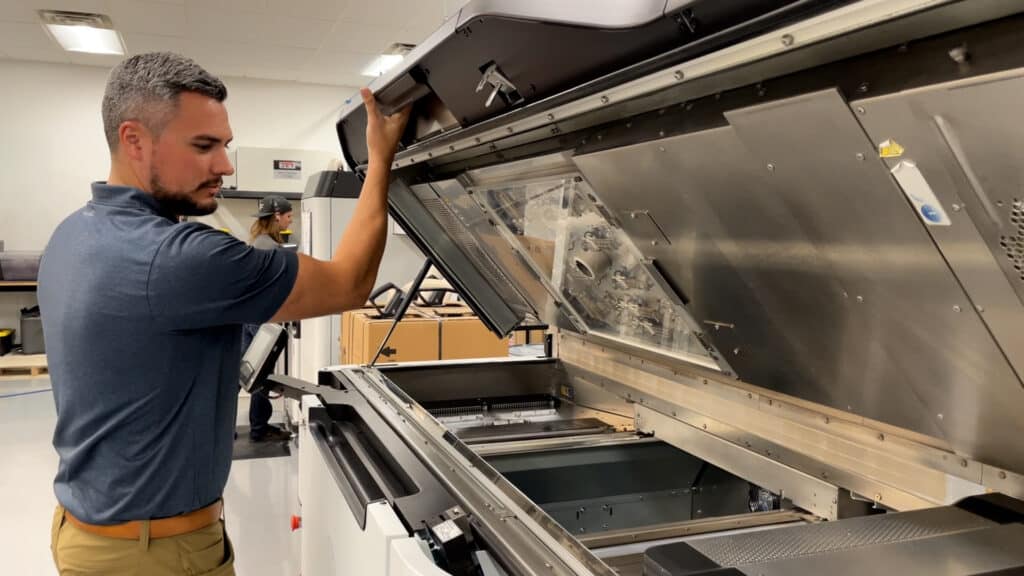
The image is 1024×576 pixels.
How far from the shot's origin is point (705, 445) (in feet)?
5.82

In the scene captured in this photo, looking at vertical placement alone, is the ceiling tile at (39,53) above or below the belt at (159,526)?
above

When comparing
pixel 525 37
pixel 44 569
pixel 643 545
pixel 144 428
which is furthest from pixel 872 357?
pixel 44 569

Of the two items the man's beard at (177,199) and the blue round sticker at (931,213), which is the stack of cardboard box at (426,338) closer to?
the man's beard at (177,199)

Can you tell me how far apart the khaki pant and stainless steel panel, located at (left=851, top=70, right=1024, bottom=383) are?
4.68 feet

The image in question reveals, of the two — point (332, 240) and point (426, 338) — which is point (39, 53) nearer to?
point (332, 240)

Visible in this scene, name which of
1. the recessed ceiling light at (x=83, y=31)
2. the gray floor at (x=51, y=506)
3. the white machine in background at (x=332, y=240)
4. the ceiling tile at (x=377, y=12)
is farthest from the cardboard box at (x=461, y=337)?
the recessed ceiling light at (x=83, y=31)

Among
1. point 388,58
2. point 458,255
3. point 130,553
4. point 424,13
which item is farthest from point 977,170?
point 388,58

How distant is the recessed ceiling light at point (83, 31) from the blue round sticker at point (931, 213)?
6.81 meters

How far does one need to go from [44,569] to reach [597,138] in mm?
3411

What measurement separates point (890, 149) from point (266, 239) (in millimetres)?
4453

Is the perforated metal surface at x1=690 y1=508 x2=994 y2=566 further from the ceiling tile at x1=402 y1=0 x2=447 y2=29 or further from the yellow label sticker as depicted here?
the ceiling tile at x1=402 y1=0 x2=447 y2=29

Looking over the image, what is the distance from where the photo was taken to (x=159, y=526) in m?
1.39

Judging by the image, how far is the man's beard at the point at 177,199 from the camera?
4.55ft

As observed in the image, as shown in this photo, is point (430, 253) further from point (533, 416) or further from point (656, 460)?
point (656, 460)
